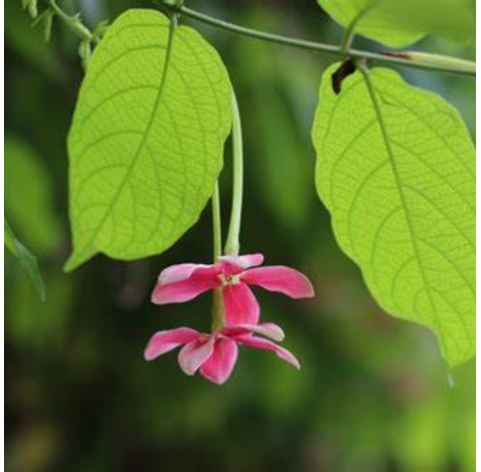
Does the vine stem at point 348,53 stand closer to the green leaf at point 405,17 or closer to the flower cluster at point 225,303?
the green leaf at point 405,17

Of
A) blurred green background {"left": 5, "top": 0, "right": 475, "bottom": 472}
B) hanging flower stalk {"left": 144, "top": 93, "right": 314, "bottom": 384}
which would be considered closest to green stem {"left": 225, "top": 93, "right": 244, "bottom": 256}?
hanging flower stalk {"left": 144, "top": 93, "right": 314, "bottom": 384}

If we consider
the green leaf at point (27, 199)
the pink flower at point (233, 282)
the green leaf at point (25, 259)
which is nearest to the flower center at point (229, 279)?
the pink flower at point (233, 282)

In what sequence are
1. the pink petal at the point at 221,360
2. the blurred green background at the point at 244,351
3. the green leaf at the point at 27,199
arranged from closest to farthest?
the pink petal at the point at 221,360, the green leaf at the point at 27,199, the blurred green background at the point at 244,351

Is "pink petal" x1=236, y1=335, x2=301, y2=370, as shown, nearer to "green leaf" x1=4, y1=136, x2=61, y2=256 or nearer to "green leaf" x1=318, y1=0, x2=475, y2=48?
"green leaf" x1=318, y1=0, x2=475, y2=48

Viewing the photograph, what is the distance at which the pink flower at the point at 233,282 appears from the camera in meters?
0.64

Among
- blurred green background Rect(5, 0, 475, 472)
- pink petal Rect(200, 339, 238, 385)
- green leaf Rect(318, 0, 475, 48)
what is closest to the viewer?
green leaf Rect(318, 0, 475, 48)

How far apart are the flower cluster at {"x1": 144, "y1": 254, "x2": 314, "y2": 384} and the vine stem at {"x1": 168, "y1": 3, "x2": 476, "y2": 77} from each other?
0.42ft

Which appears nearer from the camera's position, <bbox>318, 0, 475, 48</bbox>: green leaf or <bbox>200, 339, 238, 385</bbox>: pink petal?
<bbox>318, 0, 475, 48</bbox>: green leaf

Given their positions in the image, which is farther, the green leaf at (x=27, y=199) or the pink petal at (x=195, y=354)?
the green leaf at (x=27, y=199)

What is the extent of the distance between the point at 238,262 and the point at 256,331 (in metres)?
0.04

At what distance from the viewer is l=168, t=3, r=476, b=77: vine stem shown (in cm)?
63

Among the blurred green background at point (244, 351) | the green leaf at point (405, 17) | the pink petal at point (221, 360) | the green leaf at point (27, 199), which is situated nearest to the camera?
the green leaf at point (405, 17)

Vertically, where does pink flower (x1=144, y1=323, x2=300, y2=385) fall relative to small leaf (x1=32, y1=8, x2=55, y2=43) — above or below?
below

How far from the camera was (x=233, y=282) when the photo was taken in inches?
26.2
